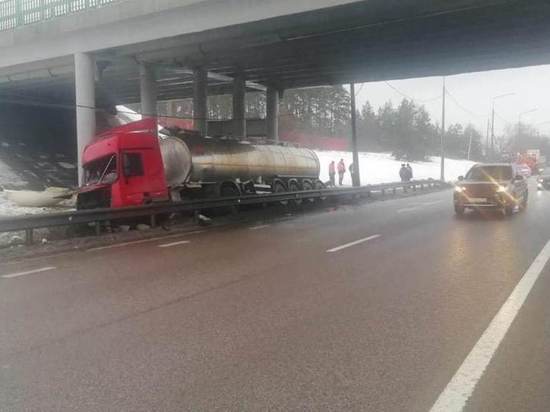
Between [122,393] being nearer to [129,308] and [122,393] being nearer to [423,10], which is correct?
[129,308]

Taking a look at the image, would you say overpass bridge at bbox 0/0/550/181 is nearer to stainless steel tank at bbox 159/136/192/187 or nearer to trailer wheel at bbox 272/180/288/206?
stainless steel tank at bbox 159/136/192/187

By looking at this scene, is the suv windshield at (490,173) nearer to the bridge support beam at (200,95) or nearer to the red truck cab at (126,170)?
the red truck cab at (126,170)

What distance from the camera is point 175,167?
19922 millimetres

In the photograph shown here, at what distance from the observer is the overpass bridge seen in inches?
685

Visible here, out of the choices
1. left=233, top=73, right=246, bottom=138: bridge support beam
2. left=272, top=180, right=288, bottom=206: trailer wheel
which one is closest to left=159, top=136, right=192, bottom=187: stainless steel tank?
left=272, top=180, right=288, bottom=206: trailer wheel

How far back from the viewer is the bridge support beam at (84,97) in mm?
A: 22922

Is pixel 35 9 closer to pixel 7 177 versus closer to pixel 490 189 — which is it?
pixel 7 177

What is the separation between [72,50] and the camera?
75.5ft

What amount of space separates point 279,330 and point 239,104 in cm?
2533

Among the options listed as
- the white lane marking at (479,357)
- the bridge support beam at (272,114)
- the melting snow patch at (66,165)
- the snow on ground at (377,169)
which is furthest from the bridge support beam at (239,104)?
the white lane marking at (479,357)

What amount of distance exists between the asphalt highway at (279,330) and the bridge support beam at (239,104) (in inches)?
773

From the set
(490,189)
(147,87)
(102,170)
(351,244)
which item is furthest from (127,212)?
(147,87)

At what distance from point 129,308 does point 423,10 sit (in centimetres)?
1336

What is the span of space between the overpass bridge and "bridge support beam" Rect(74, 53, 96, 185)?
4cm
